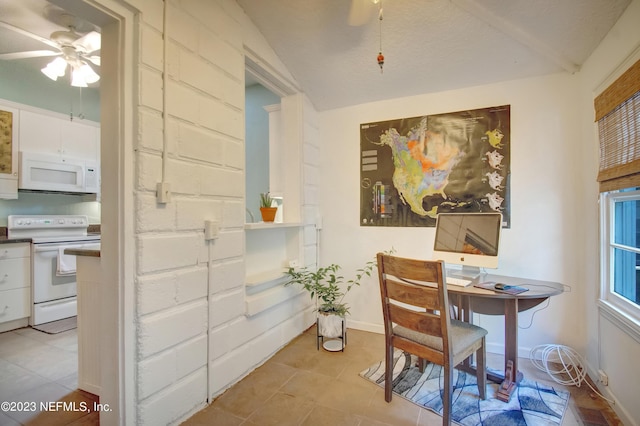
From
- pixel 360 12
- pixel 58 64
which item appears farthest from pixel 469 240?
pixel 58 64

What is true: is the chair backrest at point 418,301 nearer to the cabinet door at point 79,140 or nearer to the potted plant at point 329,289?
the potted plant at point 329,289

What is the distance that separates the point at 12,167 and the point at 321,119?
129 inches

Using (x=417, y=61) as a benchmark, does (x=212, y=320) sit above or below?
below

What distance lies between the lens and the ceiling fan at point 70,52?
2.22 metres

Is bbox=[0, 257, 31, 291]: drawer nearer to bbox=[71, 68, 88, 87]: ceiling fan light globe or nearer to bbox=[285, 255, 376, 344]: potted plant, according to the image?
bbox=[71, 68, 88, 87]: ceiling fan light globe

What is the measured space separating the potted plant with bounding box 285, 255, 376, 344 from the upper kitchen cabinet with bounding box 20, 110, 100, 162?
3118mm

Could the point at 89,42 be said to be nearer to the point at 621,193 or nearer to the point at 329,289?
the point at 329,289

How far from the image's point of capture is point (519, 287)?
5.98 feet

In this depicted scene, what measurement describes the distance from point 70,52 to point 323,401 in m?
3.24

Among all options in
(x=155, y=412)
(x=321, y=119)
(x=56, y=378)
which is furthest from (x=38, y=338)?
(x=321, y=119)

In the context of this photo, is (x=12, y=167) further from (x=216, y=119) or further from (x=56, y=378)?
(x=216, y=119)

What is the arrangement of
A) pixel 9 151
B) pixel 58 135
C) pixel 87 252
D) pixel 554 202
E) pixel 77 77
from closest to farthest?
pixel 87 252
pixel 554 202
pixel 77 77
pixel 9 151
pixel 58 135

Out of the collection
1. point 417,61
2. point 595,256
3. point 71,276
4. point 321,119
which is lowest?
point 71,276

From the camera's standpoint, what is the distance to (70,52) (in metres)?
2.37
